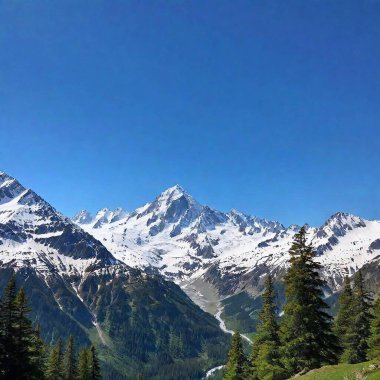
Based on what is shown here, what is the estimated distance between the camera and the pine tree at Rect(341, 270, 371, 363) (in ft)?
179

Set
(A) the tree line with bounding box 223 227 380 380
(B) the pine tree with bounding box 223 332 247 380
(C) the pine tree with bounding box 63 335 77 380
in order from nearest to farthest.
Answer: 1. (A) the tree line with bounding box 223 227 380 380
2. (B) the pine tree with bounding box 223 332 247 380
3. (C) the pine tree with bounding box 63 335 77 380

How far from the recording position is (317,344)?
37656 millimetres

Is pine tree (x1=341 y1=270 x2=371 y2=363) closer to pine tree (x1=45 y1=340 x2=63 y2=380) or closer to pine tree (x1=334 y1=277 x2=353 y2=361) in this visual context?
pine tree (x1=334 y1=277 x2=353 y2=361)

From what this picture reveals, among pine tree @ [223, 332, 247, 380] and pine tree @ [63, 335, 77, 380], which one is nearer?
pine tree @ [223, 332, 247, 380]

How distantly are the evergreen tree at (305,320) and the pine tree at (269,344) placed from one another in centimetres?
605

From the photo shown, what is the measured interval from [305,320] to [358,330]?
853 inches

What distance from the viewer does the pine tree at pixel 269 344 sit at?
4526cm

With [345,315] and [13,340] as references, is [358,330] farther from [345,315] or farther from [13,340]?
[13,340]

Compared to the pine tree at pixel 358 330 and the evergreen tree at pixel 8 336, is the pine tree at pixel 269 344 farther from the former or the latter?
the evergreen tree at pixel 8 336

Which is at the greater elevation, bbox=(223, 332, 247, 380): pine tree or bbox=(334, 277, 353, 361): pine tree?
bbox=(334, 277, 353, 361): pine tree

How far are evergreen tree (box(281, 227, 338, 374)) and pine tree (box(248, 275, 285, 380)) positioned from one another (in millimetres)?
6045

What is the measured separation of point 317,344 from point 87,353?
54.5 metres

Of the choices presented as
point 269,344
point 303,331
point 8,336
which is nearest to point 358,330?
point 269,344

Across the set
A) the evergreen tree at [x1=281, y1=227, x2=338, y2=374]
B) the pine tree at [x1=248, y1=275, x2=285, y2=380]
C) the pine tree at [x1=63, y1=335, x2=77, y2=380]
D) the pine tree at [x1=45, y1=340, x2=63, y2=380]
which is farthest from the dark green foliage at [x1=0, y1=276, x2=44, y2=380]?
the pine tree at [x1=63, y1=335, x2=77, y2=380]
